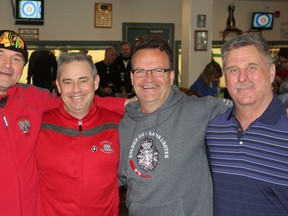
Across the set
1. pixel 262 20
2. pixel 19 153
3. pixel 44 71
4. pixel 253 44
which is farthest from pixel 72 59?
pixel 262 20

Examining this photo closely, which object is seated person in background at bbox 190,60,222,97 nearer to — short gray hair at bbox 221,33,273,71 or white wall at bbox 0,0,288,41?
white wall at bbox 0,0,288,41

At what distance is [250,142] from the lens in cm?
184

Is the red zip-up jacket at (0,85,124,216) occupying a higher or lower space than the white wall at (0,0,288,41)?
lower

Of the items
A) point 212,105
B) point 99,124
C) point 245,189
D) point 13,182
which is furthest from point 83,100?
point 245,189

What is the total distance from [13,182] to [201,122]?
3.50 feet

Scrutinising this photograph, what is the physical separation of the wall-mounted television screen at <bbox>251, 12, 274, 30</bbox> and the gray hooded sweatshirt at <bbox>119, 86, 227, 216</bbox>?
26.9 ft

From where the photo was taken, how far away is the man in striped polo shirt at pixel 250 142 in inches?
69.1

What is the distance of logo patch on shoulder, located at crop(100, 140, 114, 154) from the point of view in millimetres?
2309

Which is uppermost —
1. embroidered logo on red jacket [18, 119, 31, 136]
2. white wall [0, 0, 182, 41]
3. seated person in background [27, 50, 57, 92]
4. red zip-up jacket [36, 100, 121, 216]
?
white wall [0, 0, 182, 41]

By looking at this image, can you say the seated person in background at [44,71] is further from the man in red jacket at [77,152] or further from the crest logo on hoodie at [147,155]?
the crest logo on hoodie at [147,155]

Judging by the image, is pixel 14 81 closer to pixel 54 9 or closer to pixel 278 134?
pixel 278 134

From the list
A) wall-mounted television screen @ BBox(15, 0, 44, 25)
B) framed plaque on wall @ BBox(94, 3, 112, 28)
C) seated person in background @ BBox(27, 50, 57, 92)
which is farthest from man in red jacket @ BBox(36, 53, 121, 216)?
framed plaque on wall @ BBox(94, 3, 112, 28)

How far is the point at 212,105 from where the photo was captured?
86.9 inches

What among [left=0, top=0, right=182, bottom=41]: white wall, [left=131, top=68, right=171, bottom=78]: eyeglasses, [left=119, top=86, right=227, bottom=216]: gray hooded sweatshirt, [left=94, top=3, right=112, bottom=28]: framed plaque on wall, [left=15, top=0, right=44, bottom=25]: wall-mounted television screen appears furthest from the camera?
[left=94, top=3, right=112, bottom=28]: framed plaque on wall
